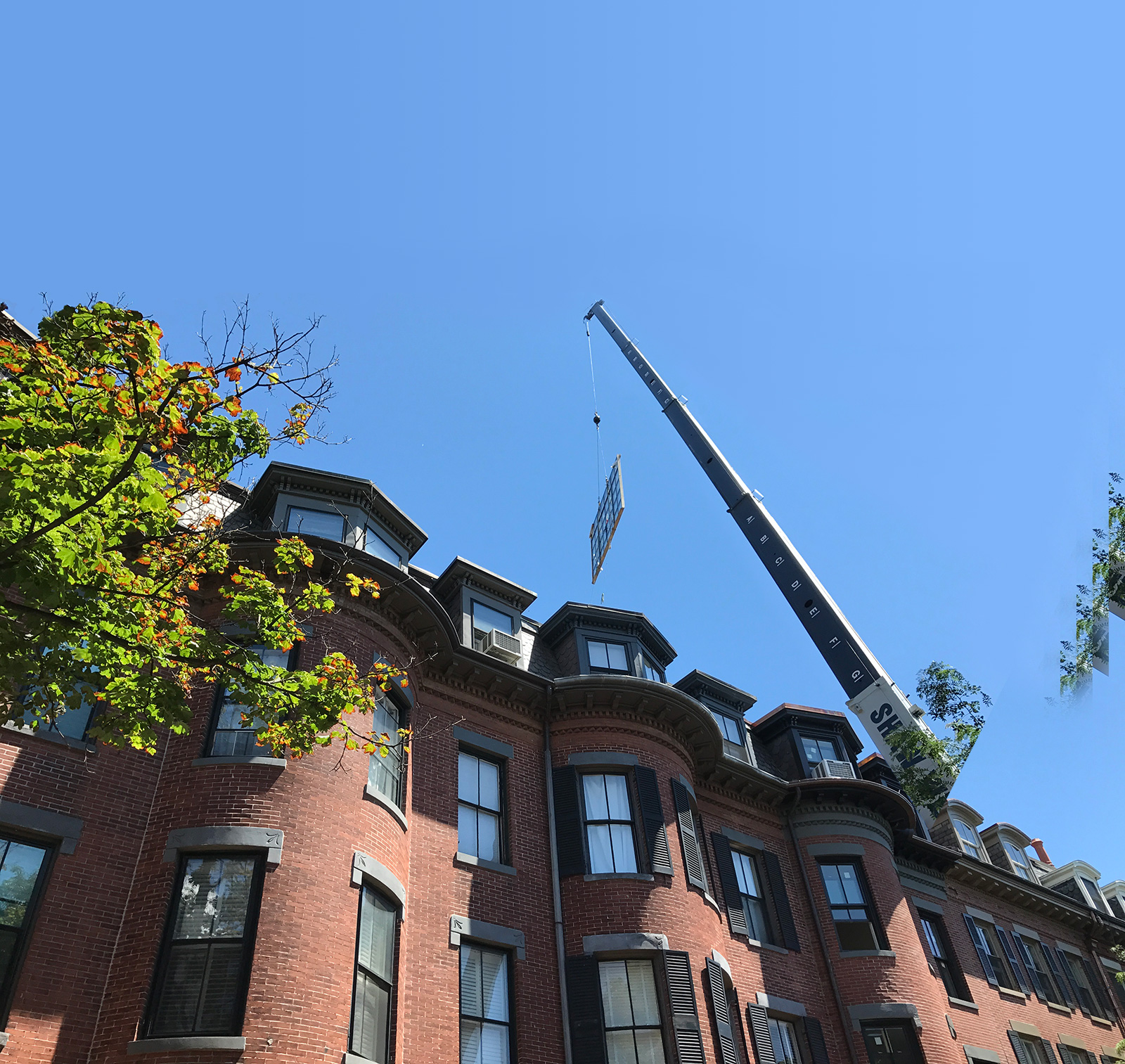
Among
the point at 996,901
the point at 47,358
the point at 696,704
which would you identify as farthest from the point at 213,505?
the point at 996,901

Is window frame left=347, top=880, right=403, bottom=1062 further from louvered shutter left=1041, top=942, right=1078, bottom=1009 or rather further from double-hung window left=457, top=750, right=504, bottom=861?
louvered shutter left=1041, top=942, right=1078, bottom=1009

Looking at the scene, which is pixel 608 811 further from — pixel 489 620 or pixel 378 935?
pixel 378 935

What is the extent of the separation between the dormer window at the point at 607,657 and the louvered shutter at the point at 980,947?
44.2ft

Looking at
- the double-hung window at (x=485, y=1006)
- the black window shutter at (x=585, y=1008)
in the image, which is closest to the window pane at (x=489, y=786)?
the double-hung window at (x=485, y=1006)

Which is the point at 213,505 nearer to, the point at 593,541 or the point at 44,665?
the point at 44,665

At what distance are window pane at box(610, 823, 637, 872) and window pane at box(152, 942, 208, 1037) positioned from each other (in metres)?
8.31

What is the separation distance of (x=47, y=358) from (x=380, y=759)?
30.5 ft

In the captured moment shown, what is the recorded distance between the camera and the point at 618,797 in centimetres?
1844

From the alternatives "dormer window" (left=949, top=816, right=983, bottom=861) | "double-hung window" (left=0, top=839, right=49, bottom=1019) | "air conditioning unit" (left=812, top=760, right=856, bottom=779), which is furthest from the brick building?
"dormer window" (left=949, top=816, right=983, bottom=861)

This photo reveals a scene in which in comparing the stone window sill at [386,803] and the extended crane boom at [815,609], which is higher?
the extended crane boom at [815,609]

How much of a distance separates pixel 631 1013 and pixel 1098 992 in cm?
2242

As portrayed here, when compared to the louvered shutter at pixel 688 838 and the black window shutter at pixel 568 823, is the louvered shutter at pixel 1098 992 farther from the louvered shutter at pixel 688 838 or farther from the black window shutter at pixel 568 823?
the black window shutter at pixel 568 823

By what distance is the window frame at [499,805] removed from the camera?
54.6 feet

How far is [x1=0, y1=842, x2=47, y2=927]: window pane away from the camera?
11109 millimetres
